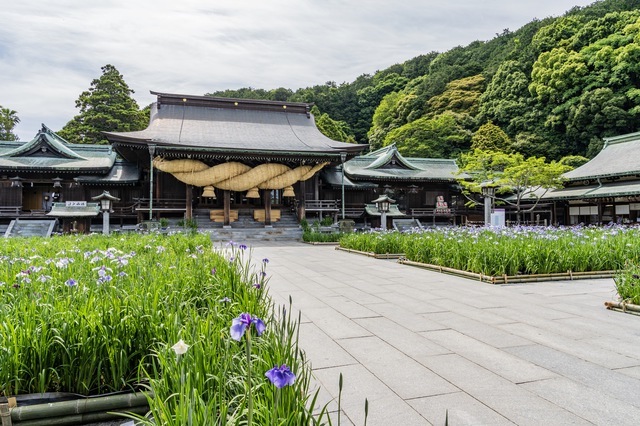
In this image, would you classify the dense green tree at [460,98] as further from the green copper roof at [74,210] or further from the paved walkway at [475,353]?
the paved walkway at [475,353]

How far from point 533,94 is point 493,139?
6.99 m

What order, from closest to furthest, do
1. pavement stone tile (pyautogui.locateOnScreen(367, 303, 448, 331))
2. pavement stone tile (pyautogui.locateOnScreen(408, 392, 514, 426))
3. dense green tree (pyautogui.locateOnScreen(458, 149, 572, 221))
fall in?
pavement stone tile (pyautogui.locateOnScreen(408, 392, 514, 426))
pavement stone tile (pyautogui.locateOnScreen(367, 303, 448, 331))
dense green tree (pyautogui.locateOnScreen(458, 149, 572, 221))

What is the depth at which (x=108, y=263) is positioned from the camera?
16.3 ft

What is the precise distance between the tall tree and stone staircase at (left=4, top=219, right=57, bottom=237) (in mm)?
18113

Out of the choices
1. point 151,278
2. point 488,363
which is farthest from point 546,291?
point 151,278

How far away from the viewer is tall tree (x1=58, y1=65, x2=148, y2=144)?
121 ft

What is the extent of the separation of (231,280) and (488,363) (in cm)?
252

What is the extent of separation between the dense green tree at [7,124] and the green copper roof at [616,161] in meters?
51.8

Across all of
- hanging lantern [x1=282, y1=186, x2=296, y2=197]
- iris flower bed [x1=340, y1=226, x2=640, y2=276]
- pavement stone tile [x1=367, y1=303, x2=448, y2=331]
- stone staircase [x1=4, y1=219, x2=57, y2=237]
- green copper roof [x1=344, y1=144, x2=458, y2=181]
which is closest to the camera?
pavement stone tile [x1=367, y1=303, x2=448, y2=331]

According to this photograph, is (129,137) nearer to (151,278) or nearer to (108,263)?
(108,263)

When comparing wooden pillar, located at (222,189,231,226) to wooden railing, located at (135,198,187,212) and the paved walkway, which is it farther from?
the paved walkway

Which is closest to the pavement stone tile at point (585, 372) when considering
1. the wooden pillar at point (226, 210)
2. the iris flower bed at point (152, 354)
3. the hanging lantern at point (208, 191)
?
the iris flower bed at point (152, 354)

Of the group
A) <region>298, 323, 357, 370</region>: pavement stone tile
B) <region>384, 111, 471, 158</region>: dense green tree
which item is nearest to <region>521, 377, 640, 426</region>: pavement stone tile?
<region>298, 323, 357, 370</region>: pavement stone tile

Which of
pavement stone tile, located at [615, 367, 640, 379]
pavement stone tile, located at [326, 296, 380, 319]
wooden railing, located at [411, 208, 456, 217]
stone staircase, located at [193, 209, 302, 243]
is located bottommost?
pavement stone tile, located at [326, 296, 380, 319]
